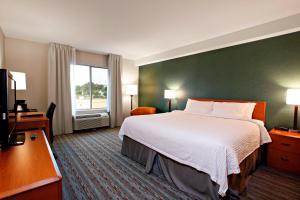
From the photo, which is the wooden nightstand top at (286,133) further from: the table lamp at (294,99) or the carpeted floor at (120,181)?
the carpeted floor at (120,181)

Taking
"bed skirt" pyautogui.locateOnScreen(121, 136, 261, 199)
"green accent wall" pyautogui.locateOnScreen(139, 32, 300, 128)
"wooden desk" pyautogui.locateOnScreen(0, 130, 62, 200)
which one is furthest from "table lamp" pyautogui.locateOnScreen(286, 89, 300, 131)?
"wooden desk" pyautogui.locateOnScreen(0, 130, 62, 200)

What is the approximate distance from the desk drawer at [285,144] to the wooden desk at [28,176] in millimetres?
3091

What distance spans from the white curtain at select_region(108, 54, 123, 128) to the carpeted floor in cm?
223

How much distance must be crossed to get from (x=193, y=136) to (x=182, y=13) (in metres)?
2.00

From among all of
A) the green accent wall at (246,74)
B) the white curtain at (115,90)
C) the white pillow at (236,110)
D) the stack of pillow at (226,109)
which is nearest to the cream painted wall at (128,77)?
the white curtain at (115,90)

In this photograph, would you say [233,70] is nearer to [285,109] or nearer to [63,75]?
[285,109]

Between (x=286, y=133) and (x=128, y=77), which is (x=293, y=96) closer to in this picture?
(x=286, y=133)

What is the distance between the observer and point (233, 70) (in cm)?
346

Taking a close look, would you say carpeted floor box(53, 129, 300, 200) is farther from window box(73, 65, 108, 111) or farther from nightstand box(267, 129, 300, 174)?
window box(73, 65, 108, 111)

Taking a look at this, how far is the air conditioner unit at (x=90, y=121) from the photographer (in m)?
4.55

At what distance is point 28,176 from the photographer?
3.05ft

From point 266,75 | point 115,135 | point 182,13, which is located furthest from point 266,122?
point 115,135

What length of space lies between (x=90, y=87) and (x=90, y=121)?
116 centimetres

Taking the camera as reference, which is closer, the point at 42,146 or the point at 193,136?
the point at 42,146
